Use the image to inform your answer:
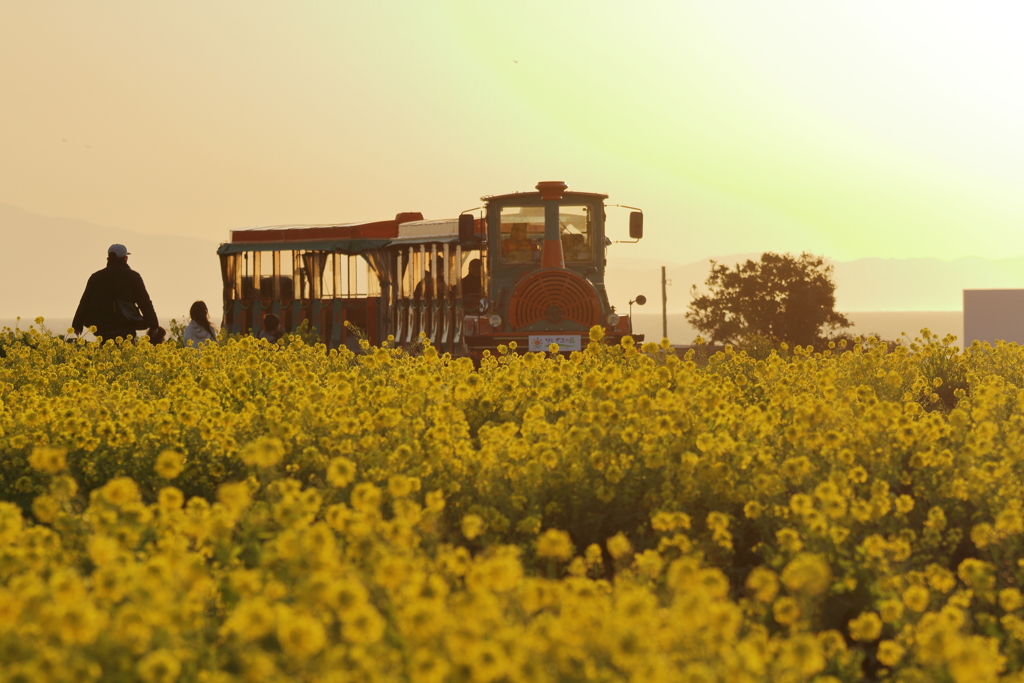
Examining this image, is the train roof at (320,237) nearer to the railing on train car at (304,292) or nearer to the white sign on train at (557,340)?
the railing on train car at (304,292)

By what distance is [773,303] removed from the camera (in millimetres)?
53844

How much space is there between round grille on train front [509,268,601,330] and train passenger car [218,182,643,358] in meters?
0.01

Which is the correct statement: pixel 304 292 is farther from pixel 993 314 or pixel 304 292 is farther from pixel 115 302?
pixel 993 314

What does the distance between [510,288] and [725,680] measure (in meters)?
15.2

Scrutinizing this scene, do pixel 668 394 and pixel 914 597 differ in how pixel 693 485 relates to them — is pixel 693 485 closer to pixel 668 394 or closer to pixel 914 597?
pixel 668 394

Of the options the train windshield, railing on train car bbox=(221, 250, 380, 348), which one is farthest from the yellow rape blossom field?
railing on train car bbox=(221, 250, 380, 348)

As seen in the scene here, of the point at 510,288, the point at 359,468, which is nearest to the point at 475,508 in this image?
the point at 359,468

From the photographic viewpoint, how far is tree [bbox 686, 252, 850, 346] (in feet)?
176

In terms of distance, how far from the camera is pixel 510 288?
715 inches

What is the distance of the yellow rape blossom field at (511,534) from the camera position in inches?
123

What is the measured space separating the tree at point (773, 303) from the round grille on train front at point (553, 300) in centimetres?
3608

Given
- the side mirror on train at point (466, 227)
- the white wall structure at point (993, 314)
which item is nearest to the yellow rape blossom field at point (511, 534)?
the side mirror on train at point (466, 227)

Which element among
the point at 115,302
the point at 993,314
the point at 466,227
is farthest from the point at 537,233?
the point at 993,314

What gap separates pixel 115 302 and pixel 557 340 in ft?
19.4
